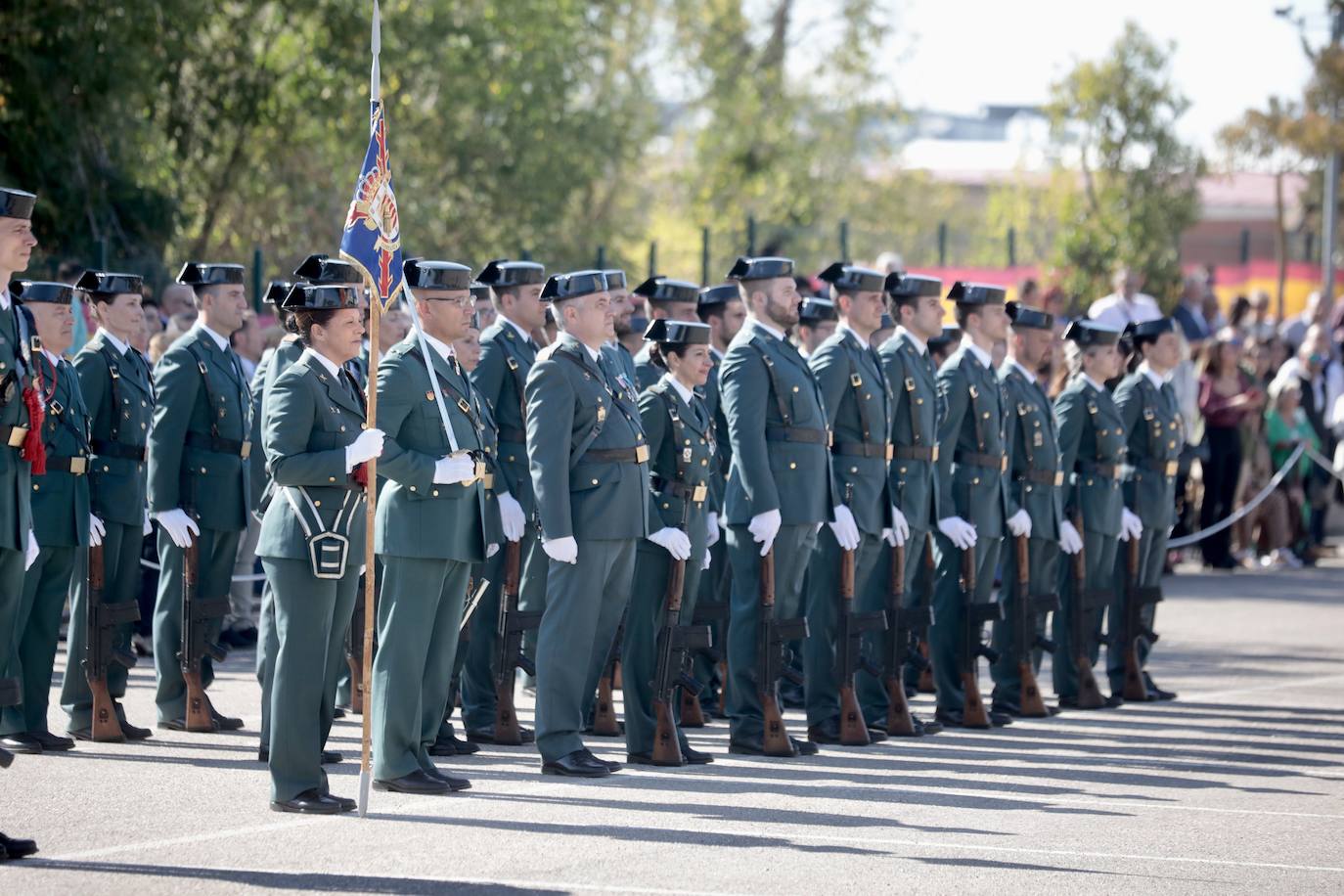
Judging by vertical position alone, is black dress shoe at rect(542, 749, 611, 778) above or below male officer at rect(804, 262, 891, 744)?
below

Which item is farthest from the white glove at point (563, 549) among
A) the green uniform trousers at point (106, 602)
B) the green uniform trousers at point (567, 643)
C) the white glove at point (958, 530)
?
the white glove at point (958, 530)

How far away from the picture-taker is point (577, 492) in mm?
9203

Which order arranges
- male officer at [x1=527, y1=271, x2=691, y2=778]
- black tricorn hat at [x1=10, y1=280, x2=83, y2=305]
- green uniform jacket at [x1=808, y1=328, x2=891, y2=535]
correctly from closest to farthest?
male officer at [x1=527, y1=271, x2=691, y2=778]
black tricorn hat at [x1=10, y1=280, x2=83, y2=305]
green uniform jacket at [x1=808, y1=328, x2=891, y2=535]

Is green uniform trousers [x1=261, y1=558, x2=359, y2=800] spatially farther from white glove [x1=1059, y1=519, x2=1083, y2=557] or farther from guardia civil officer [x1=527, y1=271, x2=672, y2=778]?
white glove [x1=1059, y1=519, x2=1083, y2=557]

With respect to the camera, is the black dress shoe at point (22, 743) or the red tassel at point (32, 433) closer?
the red tassel at point (32, 433)

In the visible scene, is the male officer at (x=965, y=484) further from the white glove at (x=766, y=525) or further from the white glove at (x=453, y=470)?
the white glove at (x=453, y=470)

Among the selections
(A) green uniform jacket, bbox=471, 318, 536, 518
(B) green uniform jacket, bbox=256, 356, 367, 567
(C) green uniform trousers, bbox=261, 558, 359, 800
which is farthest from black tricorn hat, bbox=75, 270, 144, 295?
(C) green uniform trousers, bbox=261, 558, 359, 800

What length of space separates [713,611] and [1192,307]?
1171 cm

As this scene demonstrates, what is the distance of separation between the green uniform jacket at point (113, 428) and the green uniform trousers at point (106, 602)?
0.34ft

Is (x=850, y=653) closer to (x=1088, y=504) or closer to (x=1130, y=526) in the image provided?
(x=1088, y=504)

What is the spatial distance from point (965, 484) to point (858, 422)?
0.99 m

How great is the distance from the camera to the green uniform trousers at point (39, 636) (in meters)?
9.63

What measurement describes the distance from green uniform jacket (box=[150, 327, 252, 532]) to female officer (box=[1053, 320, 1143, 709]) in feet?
14.6

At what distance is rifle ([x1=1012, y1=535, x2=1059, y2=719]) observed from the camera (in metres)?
11.6
